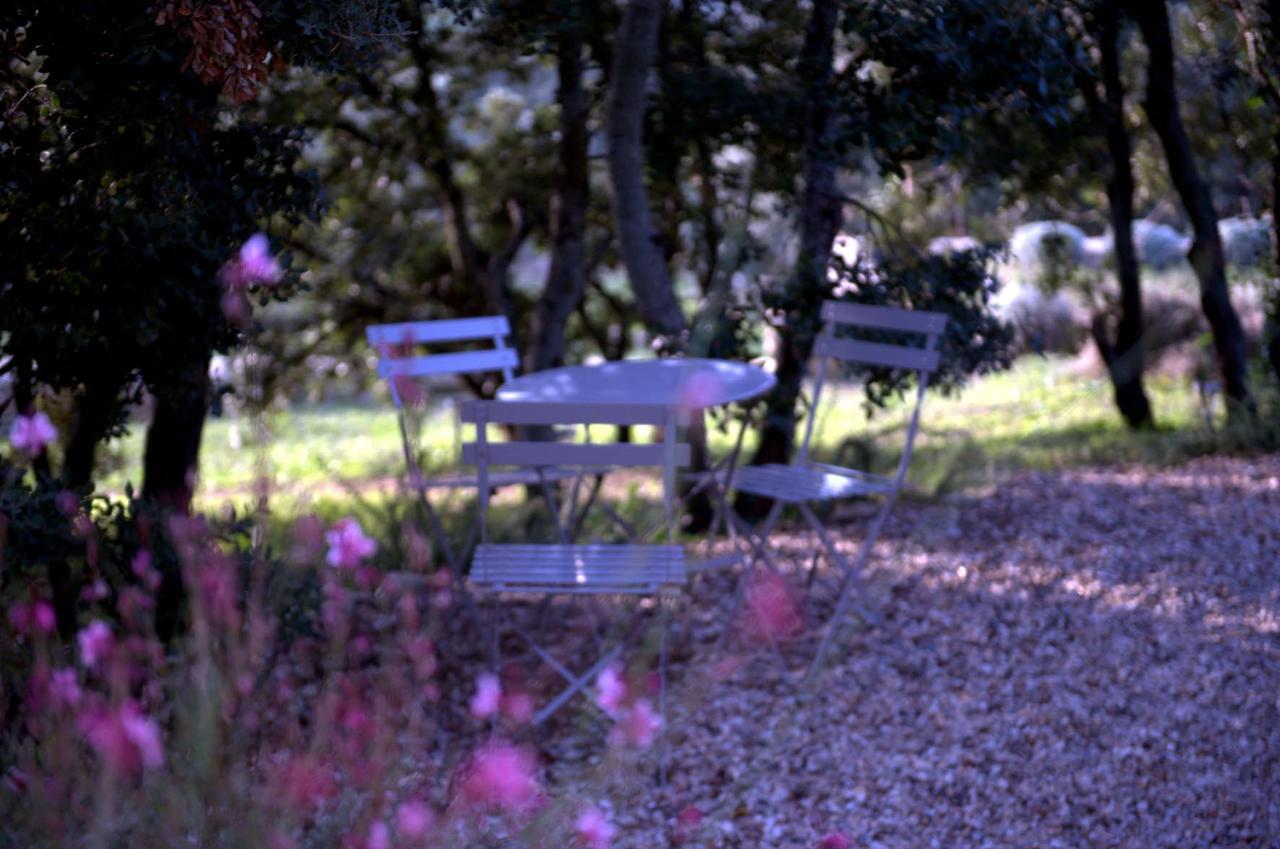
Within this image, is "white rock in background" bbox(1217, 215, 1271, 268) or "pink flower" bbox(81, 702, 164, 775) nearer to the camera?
"pink flower" bbox(81, 702, 164, 775)

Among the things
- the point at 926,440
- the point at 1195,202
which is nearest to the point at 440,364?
the point at 1195,202

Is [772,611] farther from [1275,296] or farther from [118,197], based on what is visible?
[1275,296]

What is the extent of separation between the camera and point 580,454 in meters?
3.33

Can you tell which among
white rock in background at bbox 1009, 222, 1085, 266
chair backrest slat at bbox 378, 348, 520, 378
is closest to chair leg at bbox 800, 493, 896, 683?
chair backrest slat at bbox 378, 348, 520, 378

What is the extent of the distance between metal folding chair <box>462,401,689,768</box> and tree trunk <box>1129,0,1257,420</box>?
3978 millimetres

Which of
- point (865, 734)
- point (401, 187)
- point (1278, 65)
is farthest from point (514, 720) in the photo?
point (401, 187)

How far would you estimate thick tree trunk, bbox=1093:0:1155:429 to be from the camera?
6289mm

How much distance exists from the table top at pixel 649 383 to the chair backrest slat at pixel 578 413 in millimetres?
489

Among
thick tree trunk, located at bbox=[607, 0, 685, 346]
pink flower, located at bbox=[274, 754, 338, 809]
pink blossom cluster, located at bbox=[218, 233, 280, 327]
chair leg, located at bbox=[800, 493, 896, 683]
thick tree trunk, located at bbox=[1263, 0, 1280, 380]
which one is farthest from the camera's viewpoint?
thick tree trunk, located at bbox=[1263, 0, 1280, 380]

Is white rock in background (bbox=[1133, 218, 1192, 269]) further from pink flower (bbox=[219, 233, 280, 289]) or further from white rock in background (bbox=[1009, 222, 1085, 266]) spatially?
pink flower (bbox=[219, 233, 280, 289])

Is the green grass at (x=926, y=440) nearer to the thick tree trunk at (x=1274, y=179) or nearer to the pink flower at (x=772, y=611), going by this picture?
the thick tree trunk at (x=1274, y=179)

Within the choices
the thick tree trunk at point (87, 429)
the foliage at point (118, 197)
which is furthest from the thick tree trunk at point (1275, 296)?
the thick tree trunk at point (87, 429)

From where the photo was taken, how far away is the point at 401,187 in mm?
8070

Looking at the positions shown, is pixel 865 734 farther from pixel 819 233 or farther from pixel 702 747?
pixel 819 233
